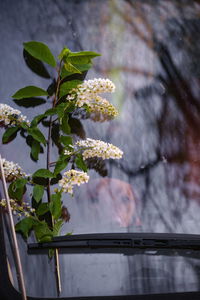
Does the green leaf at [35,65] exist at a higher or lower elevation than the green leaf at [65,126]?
higher

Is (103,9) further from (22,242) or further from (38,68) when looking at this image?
(22,242)

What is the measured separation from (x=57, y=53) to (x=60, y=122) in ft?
0.81

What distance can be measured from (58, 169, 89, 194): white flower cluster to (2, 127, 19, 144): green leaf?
0.66 ft

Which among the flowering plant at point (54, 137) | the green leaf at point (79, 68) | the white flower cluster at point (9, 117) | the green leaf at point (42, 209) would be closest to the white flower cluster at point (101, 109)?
the flowering plant at point (54, 137)

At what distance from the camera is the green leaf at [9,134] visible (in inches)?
62.9

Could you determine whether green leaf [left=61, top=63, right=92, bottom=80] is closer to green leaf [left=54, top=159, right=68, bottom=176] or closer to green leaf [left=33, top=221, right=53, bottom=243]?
green leaf [left=54, top=159, right=68, bottom=176]

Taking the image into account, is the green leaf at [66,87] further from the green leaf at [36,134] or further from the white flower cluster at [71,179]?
the white flower cluster at [71,179]

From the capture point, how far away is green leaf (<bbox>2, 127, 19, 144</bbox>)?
160cm

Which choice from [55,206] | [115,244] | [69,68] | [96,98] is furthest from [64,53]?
[115,244]

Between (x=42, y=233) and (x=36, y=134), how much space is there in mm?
311

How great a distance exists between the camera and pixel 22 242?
1.50 m

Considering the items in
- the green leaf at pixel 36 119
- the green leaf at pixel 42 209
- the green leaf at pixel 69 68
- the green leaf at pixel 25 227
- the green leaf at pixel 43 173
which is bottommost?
the green leaf at pixel 25 227

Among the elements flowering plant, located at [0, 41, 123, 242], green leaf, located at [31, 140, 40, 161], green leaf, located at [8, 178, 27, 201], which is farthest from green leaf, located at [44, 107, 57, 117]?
green leaf, located at [8, 178, 27, 201]

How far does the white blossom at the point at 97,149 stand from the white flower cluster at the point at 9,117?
7.5 inches
